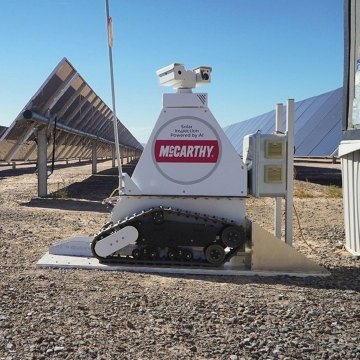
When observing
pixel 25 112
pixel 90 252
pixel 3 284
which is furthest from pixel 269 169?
pixel 25 112

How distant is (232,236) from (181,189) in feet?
2.91

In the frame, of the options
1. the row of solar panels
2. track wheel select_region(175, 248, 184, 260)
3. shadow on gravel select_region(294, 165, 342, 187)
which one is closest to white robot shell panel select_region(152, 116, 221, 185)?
track wheel select_region(175, 248, 184, 260)

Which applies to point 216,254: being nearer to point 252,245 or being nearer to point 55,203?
point 252,245

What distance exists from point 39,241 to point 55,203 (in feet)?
20.2

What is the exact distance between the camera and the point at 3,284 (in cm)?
538

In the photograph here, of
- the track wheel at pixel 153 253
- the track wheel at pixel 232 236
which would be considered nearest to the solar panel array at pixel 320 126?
the track wheel at pixel 232 236

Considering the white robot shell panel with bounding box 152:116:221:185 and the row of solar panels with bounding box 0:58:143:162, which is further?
the row of solar panels with bounding box 0:58:143:162

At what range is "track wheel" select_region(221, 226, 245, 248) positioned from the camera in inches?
239

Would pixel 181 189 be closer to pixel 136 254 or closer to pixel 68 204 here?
pixel 136 254

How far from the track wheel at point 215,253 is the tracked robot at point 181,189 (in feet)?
0.06

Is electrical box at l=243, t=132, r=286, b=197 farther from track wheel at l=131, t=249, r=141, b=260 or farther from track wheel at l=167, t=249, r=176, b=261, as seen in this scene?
track wheel at l=131, t=249, r=141, b=260

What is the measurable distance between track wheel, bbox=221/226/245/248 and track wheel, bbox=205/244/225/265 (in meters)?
0.12

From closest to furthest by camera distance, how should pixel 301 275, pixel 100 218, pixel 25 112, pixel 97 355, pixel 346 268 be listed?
pixel 97 355
pixel 301 275
pixel 346 268
pixel 100 218
pixel 25 112

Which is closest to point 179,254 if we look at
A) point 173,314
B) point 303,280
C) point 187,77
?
point 303,280
